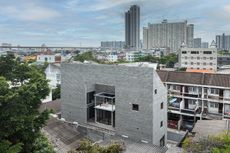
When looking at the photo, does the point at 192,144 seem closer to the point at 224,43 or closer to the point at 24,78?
the point at 24,78

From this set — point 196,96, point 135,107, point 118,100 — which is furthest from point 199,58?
point 135,107

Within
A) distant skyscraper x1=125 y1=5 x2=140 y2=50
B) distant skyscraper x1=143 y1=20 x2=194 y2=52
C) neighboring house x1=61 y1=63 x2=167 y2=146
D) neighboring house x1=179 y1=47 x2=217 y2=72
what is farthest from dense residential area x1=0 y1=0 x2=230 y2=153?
distant skyscraper x1=125 y1=5 x2=140 y2=50

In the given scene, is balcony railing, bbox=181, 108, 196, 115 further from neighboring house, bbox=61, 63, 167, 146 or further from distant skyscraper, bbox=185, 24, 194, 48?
distant skyscraper, bbox=185, 24, 194, 48

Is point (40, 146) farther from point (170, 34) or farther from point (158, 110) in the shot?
point (170, 34)

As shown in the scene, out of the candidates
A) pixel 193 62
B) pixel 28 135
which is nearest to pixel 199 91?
pixel 28 135

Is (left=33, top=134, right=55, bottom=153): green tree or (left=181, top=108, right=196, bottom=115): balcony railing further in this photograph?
(left=181, top=108, right=196, bottom=115): balcony railing
